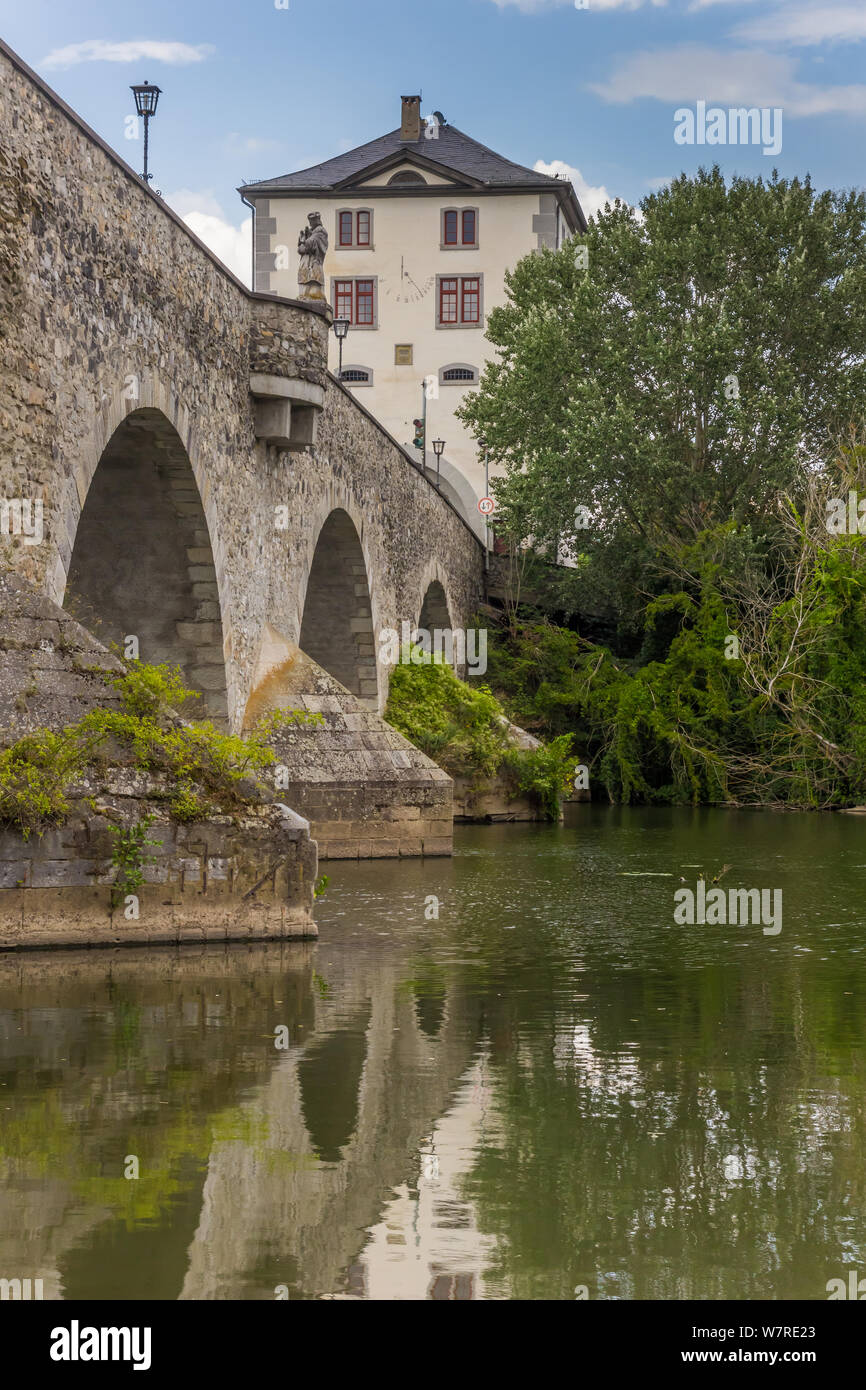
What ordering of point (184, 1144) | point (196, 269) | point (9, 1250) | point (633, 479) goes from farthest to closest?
point (633, 479), point (196, 269), point (184, 1144), point (9, 1250)

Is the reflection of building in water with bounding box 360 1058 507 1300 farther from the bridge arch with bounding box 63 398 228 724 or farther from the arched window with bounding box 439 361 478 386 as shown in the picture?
the arched window with bounding box 439 361 478 386

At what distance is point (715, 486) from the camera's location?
34.2m

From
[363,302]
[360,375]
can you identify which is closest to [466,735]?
[360,375]

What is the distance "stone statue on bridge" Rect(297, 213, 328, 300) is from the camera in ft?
56.9

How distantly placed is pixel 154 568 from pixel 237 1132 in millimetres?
10515

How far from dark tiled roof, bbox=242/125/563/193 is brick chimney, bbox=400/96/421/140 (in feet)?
0.74

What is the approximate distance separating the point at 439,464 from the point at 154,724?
34.5 meters

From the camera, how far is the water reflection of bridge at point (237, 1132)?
4.20 meters

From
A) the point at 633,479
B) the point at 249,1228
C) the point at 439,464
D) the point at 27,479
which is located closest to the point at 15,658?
the point at 27,479

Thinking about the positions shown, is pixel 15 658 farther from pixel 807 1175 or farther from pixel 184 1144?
pixel 807 1175

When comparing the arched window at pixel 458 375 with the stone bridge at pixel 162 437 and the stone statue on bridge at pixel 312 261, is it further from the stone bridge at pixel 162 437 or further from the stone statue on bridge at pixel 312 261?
the stone statue on bridge at pixel 312 261

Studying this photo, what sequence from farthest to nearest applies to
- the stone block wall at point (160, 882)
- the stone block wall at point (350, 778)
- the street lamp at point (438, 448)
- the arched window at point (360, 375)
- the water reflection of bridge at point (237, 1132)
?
the arched window at point (360, 375)
the street lamp at point (438, 448)
the stone block wall at point (350, 778)
the stone block wall at point (160, 882)
the water reflection of bridge at point (237, 1132)

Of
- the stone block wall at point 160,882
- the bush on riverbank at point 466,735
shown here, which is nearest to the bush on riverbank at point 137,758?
the stone block wall at point 160,882

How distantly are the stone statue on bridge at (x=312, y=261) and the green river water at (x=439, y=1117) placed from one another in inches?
333
